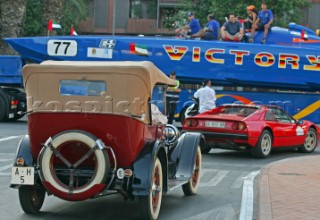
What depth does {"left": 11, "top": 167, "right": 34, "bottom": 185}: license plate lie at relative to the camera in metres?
7.28

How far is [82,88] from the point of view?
7.36 metres

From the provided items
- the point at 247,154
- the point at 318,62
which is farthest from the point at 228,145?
the point at 318,62

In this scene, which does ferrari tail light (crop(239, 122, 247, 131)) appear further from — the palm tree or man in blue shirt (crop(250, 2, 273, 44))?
the palm tree

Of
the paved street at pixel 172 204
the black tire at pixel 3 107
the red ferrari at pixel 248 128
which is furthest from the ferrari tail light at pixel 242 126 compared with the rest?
the black tire at pixel 3 107

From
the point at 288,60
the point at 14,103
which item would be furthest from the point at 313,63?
the point at 14,103

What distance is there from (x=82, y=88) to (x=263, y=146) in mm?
7939

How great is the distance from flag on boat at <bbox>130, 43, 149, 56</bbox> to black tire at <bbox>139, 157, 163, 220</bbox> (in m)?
14.5

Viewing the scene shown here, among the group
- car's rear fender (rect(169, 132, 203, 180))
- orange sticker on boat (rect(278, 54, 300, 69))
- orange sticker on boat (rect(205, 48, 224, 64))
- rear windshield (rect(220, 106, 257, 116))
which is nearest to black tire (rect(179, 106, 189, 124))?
orange sticker on boat (rect(205, 48, 224, 64))

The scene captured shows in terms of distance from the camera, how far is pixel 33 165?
7.42 meters

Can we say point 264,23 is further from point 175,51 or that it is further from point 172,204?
point 172,204

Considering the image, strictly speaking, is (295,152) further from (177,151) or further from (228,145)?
(177,151)

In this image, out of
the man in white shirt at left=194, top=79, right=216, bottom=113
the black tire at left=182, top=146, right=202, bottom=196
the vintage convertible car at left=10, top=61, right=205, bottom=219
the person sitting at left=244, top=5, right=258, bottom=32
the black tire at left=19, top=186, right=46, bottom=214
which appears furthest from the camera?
the person sitting at left=244, top=5, right=258, bottom=32

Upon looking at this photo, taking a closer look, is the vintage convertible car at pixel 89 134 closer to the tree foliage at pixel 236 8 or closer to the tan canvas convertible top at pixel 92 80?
the tan canvas convertible top at pixel 92 80

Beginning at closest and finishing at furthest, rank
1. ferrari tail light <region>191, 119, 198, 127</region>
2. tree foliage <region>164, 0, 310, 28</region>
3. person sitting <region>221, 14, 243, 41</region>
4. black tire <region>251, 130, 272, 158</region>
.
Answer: black tire <region>251, 130, 272, 158</region> < ferrari tail light <region>191, 119, 198, 127</region> < person sitting <region>221, 14, 243, 41</region> < tree foliage <region>164, 0, 310, 28</region>
